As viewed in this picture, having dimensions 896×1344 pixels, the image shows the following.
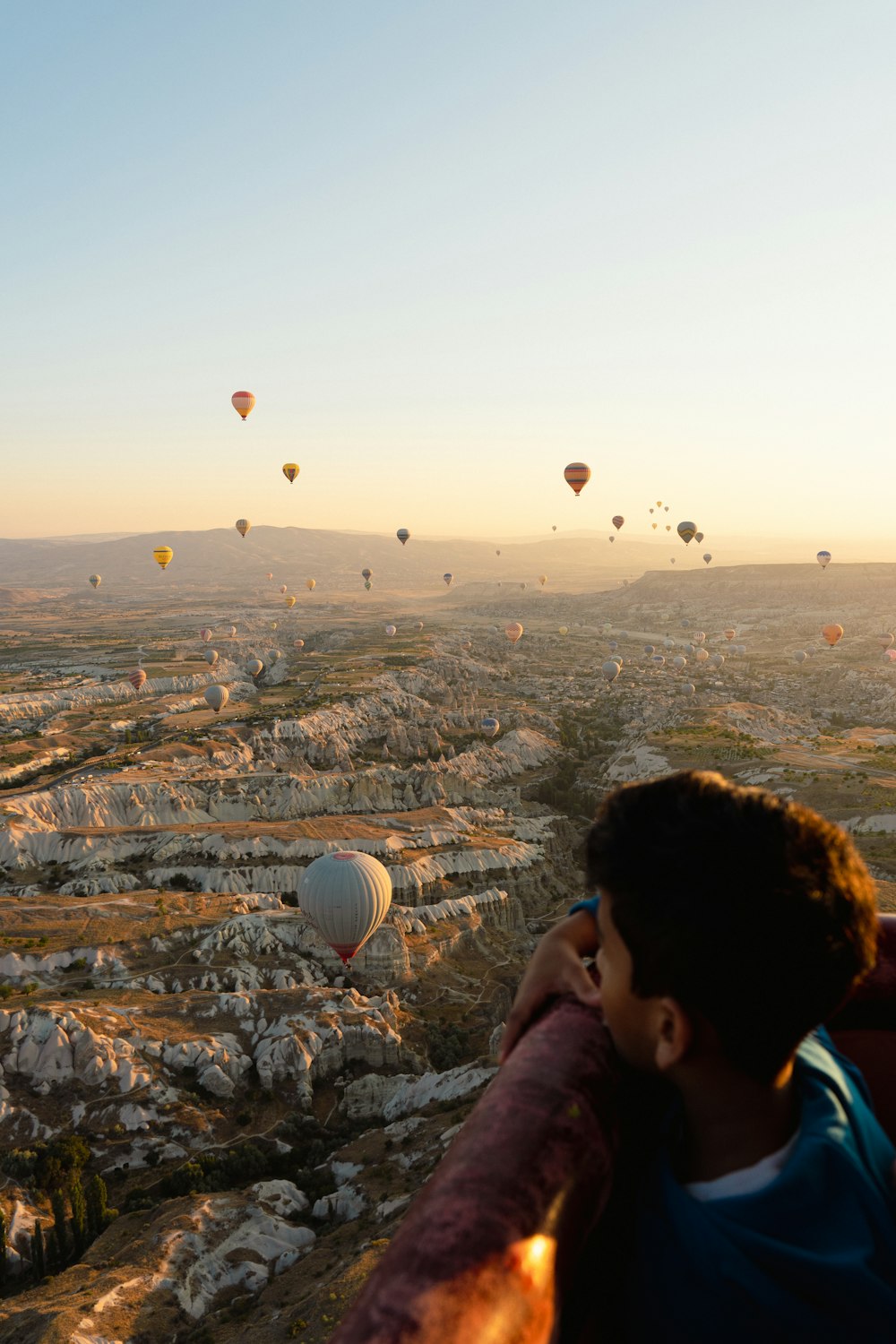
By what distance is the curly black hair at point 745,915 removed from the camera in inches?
72.7

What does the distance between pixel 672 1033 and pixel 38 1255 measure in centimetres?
2733

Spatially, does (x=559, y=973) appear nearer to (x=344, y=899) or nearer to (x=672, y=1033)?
(x=672, y=1033)

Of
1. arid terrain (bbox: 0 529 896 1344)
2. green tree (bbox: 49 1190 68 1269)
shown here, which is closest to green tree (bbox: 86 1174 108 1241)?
arid terrain (bbox: 0 529 896 1344)

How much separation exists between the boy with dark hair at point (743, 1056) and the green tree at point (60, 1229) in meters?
26.9

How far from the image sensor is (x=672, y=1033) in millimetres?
1952

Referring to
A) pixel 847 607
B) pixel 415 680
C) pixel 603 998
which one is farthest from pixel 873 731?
pixel 847 607

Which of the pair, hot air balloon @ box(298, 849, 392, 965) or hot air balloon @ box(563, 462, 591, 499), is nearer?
hot air balloon @ box(298, 849, 392, 965)

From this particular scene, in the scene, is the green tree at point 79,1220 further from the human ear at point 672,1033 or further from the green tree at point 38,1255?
the human ear at point 672,1033

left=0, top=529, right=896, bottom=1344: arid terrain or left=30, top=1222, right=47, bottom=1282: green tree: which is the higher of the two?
left=0, top=529, right=896, bottom=1344: arid terrain

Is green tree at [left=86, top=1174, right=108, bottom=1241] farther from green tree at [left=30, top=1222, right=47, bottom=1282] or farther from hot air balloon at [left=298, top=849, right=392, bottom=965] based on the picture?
hot air balloon at [left=298, top=849, right=392, bottom=965]

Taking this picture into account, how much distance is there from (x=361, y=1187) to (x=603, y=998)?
25.4 m

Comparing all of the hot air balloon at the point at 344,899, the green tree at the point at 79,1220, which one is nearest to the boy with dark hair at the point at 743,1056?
the green tree at the point at 79,1220

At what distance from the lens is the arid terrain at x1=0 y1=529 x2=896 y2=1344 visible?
70.1 ft

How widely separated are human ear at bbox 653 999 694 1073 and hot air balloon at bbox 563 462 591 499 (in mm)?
69544
